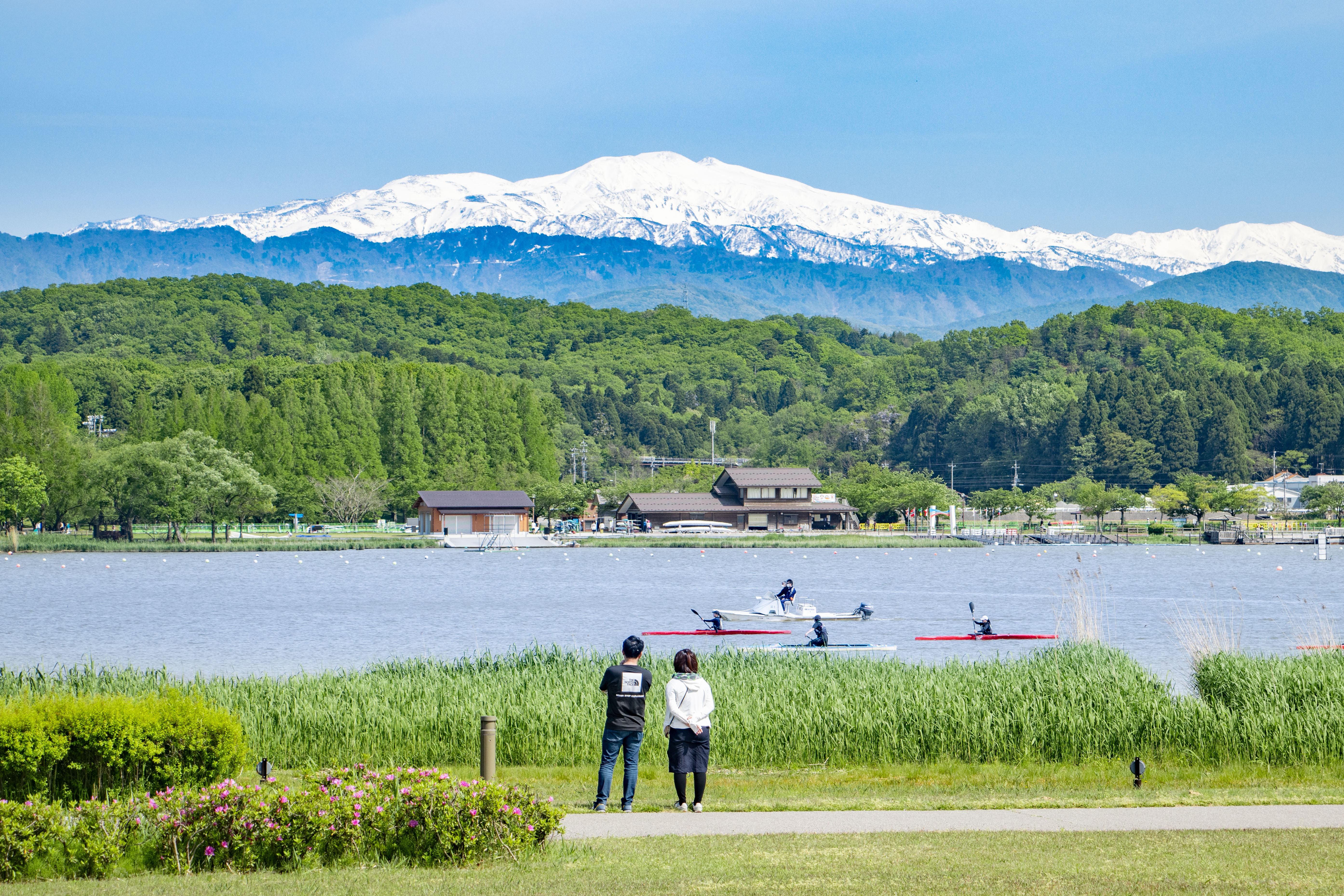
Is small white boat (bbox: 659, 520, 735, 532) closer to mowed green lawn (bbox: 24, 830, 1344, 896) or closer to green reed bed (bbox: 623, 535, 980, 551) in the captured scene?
green reed bed (bbox: 623, 535, 980, 551)

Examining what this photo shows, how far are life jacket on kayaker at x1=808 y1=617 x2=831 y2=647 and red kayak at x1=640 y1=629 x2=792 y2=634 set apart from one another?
4.88 m

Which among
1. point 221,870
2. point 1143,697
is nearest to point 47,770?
point 221,870

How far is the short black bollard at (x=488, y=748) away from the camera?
13.9 m

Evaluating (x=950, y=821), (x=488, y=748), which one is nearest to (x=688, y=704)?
(x=488, y=748)

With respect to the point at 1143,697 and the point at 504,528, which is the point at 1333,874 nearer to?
the point at 1143,697

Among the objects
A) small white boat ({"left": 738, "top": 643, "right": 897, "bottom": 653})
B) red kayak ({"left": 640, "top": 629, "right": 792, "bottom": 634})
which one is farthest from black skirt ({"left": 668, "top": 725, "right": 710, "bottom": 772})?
red kayak ({"left": 640, "top": 629, "right": 792, "bottom": 634})

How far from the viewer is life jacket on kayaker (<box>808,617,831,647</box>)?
34812mm

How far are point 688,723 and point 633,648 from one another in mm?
945

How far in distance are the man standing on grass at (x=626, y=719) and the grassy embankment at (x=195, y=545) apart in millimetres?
89934

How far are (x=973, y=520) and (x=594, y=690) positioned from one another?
165754mm

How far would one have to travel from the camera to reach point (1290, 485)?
6727 inches

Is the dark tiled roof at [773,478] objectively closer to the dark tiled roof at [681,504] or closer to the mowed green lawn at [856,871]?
the dark tiled roof at [681,504]

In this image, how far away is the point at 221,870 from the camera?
35.9 ft

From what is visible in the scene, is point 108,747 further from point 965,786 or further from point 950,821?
point 965,786
